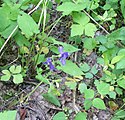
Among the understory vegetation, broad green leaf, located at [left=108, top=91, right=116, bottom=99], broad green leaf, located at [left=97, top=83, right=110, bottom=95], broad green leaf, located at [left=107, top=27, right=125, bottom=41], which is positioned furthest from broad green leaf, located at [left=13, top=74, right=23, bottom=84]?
broad green leaf, located at [left=107, top=27, right=125, bottom=41]

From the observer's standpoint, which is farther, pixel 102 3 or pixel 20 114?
pixel 102 3

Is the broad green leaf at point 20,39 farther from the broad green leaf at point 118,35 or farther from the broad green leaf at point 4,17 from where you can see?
the broad green leaf at point 118,35

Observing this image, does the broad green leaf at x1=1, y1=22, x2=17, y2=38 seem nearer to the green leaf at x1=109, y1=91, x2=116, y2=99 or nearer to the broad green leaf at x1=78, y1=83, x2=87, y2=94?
the broad green leaf at x1=78, y1=83, x2=87, y2=94

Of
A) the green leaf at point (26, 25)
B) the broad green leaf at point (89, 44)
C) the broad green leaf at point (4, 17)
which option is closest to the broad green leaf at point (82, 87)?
the broad green leaf at point (89, 44)

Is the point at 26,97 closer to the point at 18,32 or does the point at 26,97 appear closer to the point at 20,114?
the point at 20,114

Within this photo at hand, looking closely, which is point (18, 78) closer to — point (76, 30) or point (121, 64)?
point (76, 30)

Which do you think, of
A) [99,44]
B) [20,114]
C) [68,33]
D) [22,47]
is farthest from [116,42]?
[20,114]

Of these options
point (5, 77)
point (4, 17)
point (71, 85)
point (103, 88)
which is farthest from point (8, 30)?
point (103, 88)

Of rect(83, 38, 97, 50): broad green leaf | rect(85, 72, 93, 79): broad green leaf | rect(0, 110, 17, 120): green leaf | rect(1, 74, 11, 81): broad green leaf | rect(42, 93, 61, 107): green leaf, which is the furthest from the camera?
rect(83, 38, 97, 50): broad green leaf
